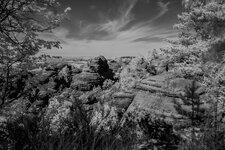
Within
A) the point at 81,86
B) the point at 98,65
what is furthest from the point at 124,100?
the point at 98,65

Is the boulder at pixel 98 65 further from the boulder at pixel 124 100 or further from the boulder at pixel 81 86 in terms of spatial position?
the boulder at pixel 124 100

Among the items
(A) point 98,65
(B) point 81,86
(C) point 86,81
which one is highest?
(A) point 98,65

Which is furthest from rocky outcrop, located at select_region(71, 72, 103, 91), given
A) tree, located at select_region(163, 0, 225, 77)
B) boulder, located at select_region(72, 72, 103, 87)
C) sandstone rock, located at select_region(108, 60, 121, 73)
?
tree, located at select_region(163, 0, 225, 77)

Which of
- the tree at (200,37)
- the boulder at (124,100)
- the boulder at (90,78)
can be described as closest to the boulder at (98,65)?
the boulder at (90,78)

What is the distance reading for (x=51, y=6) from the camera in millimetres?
9438

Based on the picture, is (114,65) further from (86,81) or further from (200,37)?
(200,37)

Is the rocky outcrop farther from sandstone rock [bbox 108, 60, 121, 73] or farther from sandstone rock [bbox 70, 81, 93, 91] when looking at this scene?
sandstone rock [bbox 108, 60, 121, 73]

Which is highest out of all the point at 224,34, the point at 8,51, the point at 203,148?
the point at 224,34

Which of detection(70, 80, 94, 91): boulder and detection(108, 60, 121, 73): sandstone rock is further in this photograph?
detection(108, 60, 121, 73): sandstone rock

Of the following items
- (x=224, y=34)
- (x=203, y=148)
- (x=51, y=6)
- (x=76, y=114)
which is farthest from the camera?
(x=224, y=34)

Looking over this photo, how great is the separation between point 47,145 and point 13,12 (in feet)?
24.0

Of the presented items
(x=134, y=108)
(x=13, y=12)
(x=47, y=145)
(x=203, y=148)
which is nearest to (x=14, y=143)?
(x=47, y=145)

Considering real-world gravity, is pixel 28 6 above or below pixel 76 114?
above

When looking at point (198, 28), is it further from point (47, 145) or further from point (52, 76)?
point (52, 76)
